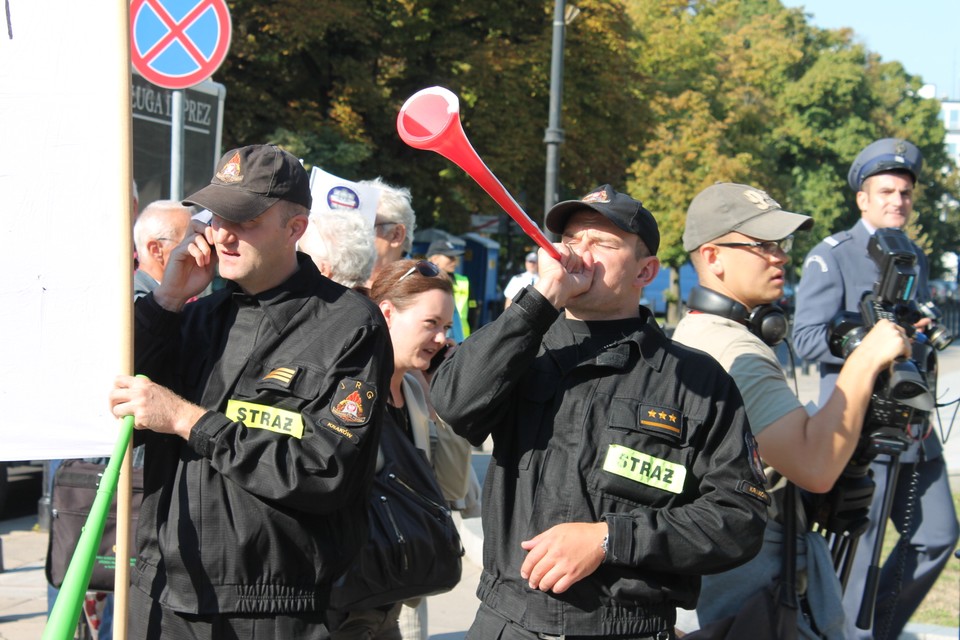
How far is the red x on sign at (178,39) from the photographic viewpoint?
5.99 m

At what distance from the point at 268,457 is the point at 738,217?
166 centimetres

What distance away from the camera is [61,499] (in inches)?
150

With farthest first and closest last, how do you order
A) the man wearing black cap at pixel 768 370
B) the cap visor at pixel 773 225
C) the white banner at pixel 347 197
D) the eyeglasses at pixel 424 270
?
the white banner at pixel 347 197 < the eyeglasses at pixel 424 270 < the cap visor at pixel 773 225 < the man wearing black cap at pixel 768 370

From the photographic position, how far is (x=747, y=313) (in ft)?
11.8

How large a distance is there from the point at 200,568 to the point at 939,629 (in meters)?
4.51

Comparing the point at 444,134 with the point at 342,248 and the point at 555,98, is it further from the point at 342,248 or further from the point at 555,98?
the point at 555,98

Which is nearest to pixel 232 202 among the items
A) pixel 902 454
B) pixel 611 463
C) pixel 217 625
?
pixel 217 625

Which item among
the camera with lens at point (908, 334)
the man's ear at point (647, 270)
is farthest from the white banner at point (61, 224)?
the camera with lens at point (908, 334)

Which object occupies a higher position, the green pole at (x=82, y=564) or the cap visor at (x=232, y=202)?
the cap visor at (x=232, y=202)

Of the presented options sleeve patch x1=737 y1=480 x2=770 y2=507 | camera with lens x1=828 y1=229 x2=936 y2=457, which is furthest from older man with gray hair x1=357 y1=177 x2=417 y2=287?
sleeve patch x1=737 y1=480 x2=770 y2=507

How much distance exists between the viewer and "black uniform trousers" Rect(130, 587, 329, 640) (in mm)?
2693

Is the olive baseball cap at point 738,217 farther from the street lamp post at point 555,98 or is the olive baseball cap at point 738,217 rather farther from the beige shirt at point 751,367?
the street lamp post at point 555,98

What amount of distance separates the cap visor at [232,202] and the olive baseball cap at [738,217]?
133 centimetres

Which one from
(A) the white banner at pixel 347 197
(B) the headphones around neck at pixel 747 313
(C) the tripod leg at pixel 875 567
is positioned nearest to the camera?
(B) the headphones around neck at pixel 747 313
